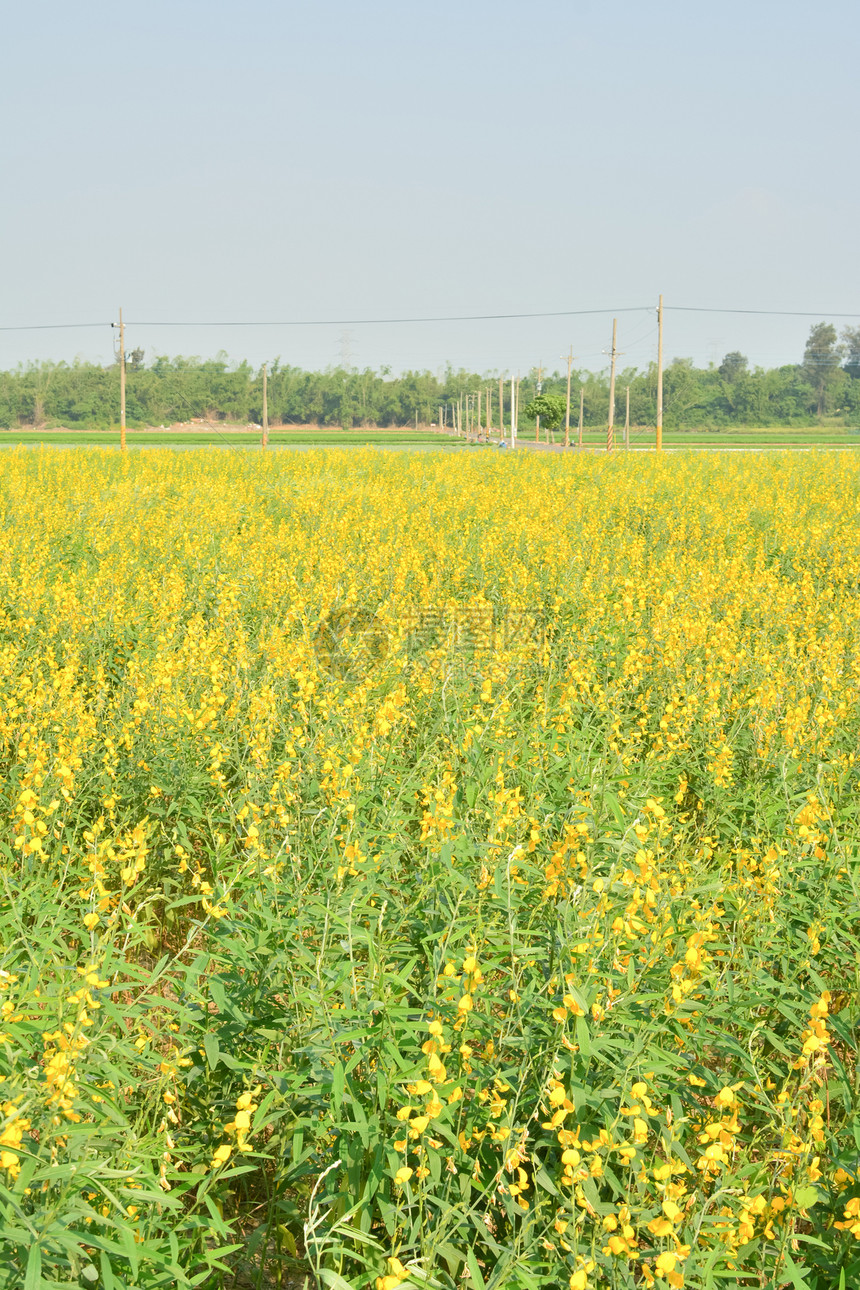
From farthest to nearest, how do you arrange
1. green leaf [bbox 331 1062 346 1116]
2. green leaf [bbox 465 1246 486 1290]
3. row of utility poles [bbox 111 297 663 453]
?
row of utility poles [bbox 111 297 663 453] < green leaf [bbox 331 1062 346 1116] < green leaf [bbox 465 1246 486 1290]

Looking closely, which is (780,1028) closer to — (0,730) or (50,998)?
(50,998)

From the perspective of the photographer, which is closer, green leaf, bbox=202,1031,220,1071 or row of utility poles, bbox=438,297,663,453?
green leaf, bbox=202,1031,220,1071

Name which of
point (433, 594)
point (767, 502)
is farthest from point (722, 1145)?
point (767, 502)

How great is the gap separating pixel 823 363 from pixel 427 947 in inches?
5162

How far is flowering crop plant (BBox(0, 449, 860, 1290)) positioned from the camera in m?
1.81

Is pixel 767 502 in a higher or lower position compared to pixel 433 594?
higher

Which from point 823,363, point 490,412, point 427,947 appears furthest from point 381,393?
point 427,947

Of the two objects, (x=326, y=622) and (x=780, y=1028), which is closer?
(x=780, y=1028)

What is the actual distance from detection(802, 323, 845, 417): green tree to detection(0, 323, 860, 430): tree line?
14 cm

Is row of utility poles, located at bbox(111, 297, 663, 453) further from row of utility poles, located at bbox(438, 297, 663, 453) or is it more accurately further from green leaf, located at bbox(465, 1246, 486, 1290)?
green leaf, located at bbox(465, 1246, 486, 1290)

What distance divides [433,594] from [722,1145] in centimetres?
508

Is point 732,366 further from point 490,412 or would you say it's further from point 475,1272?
point 475,1272

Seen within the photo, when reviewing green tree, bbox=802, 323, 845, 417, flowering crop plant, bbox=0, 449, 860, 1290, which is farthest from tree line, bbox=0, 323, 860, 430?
flowering crop plant, bbox=0, 449, 860, 1290

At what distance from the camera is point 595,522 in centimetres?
1008
